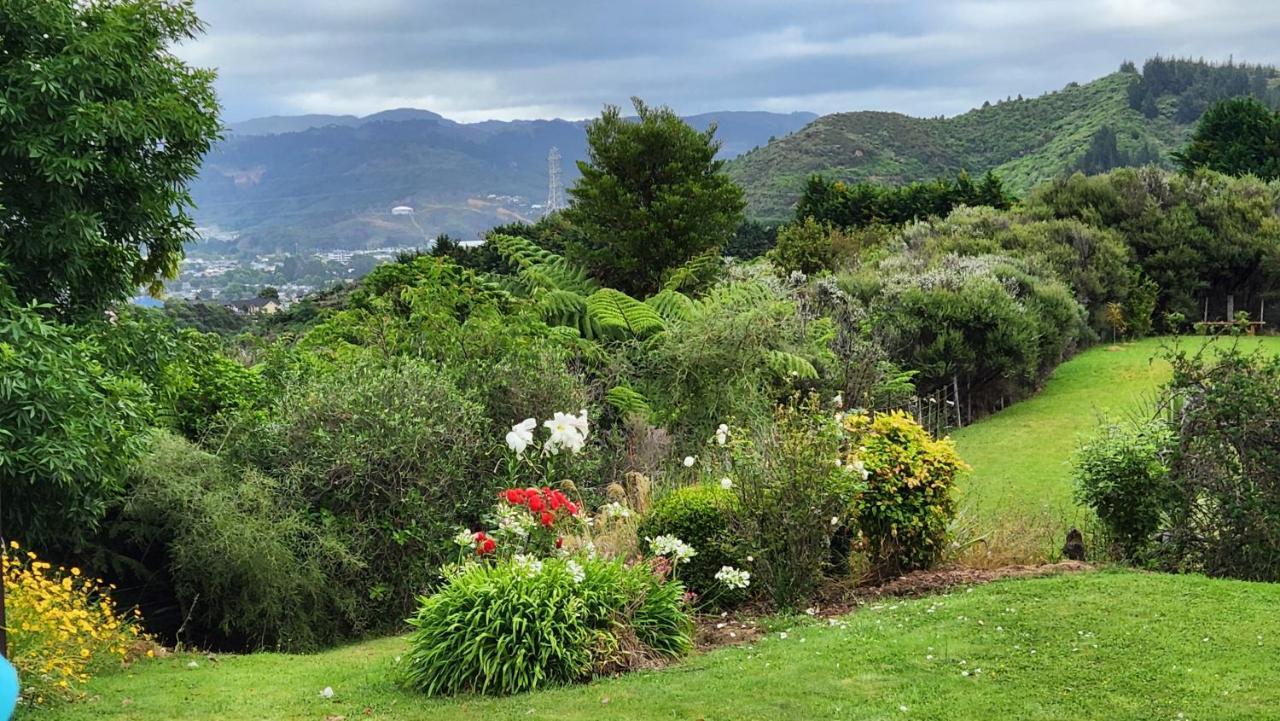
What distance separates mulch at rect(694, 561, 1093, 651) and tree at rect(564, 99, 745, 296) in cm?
1294

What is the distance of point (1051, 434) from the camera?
15.5 m

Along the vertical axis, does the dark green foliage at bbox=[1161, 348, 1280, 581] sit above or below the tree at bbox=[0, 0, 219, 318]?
below

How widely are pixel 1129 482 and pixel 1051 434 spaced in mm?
8062

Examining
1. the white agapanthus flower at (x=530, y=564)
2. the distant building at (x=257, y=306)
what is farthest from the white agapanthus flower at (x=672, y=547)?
the distant building at (x=257, y=306)

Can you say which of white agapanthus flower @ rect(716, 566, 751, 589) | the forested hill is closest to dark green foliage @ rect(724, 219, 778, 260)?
Result: the forested hill

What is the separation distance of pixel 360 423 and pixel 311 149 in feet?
626

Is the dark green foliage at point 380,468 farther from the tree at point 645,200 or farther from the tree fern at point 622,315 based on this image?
the tree at point 645,200

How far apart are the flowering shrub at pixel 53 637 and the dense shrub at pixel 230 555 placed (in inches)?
39.5

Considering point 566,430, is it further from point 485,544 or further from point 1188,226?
point 1188,226

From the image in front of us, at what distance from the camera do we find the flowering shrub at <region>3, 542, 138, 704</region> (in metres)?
5.64

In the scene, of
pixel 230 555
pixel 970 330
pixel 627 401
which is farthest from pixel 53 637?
pixel 970 330

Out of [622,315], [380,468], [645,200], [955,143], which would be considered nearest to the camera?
[380,468]

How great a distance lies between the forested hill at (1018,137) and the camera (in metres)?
59.3

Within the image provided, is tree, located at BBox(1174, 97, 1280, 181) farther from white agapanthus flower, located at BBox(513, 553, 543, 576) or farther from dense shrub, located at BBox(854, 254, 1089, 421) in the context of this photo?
white agapanthus flower, located at BBox(513, 553, 543, 576)
